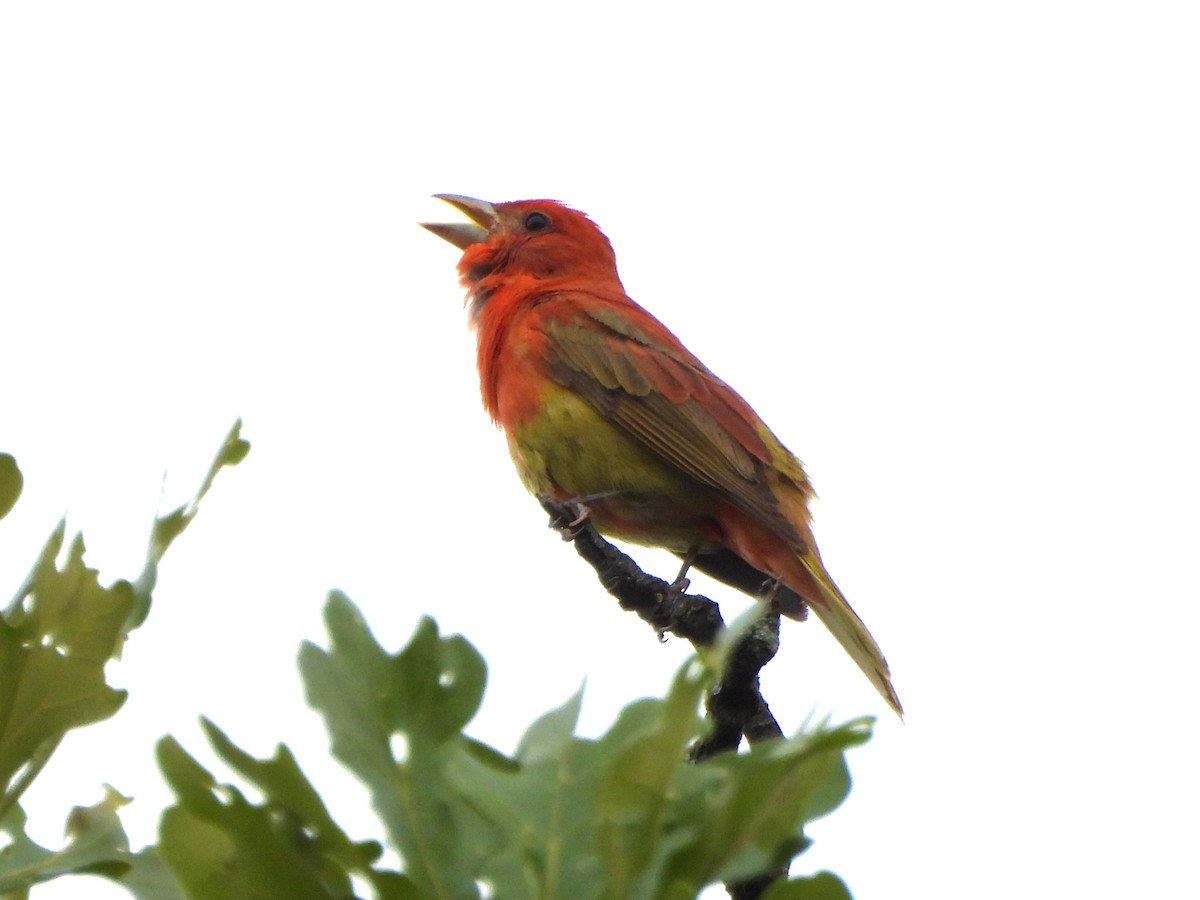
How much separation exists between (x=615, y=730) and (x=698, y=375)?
4.51 meters

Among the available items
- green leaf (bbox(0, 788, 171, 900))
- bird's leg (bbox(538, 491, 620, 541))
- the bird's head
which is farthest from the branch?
the bird's head

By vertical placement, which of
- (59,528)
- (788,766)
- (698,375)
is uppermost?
(698,375)

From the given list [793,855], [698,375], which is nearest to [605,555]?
[698,375]

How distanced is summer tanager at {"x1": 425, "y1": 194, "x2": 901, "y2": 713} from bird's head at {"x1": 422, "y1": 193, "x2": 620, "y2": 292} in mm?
334

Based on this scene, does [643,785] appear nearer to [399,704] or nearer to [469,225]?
[399,704]

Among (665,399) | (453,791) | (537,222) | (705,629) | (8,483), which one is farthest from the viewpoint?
(537,222)

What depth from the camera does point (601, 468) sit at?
5.13 metres

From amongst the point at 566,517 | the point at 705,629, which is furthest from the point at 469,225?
the point at 705,629

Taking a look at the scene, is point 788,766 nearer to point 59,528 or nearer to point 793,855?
point 793,855

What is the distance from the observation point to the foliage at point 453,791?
1229 millimetres

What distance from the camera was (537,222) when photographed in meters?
6.66

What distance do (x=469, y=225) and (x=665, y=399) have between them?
61.4 inches

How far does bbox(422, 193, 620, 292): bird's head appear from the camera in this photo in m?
6.38

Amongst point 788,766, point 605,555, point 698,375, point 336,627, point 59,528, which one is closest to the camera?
point 788,766
